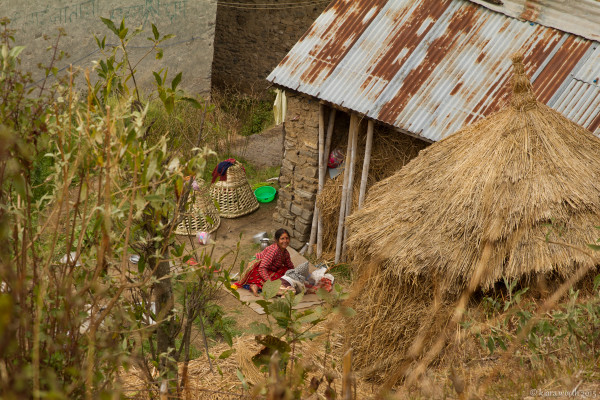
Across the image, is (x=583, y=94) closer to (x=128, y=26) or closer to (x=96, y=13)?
(x=128, y=26)

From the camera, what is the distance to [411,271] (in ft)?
→ 16.5

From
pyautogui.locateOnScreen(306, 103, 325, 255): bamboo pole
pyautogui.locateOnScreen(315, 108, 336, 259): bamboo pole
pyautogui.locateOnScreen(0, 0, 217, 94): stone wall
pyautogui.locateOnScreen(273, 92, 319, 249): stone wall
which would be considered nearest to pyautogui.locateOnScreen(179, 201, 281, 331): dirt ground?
pyautogui.locateOnScreen(273, 92, 319, 249): stone wall

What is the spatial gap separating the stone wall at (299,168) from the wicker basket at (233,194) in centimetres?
91

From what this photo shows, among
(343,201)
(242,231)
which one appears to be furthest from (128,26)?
(343,201)

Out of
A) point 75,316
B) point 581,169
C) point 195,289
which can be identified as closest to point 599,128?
Result: point 581,169

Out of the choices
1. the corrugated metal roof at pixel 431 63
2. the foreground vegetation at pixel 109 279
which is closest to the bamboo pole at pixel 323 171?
the corrugated metal roof at pixel 431 63

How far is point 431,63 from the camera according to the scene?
24.6 feet

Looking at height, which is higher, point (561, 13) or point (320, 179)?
point (561, 13)

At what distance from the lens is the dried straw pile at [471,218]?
15.5 feet

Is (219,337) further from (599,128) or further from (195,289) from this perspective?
(599,128)

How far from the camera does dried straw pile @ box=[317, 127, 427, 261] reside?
312 inches

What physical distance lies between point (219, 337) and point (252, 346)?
251 centimetres

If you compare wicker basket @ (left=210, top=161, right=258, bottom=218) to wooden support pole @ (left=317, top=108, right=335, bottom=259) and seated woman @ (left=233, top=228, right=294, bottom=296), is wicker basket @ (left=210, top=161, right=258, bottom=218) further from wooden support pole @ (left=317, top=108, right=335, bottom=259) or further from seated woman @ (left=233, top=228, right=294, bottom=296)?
seated woman @ (left=233, top=228, right=294, bottom=296)

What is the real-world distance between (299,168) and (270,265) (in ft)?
4.95
